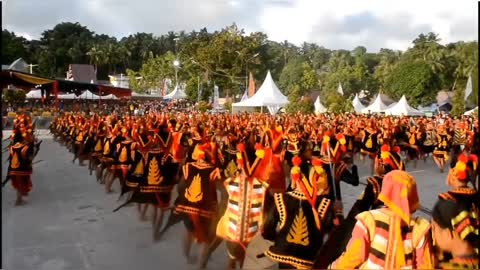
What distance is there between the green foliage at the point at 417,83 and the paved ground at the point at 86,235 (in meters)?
38.4

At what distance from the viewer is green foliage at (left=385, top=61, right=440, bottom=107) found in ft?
160

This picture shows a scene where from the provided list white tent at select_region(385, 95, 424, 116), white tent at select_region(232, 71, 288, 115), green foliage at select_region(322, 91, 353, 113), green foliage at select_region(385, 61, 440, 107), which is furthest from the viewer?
green foliage at select_region(385, 61, 440, 107)

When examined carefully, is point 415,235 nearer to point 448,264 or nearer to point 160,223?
point 448,264

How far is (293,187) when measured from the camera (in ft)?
15.3

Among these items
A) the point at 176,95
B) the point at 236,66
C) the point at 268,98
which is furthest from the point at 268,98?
the point at 236,66

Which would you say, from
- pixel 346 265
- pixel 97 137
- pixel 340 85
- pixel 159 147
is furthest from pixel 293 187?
pixel 340 85

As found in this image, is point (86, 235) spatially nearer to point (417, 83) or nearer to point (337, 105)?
point (337, 105)

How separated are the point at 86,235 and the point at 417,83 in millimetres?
45231

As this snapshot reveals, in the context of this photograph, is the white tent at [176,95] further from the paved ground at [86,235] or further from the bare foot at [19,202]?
the bare foot at [19,202]

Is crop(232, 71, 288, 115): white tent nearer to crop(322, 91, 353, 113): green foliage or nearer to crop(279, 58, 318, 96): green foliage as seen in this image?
crop(322, 91, 353, 113): green foliage

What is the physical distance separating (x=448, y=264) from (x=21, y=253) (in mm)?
5500

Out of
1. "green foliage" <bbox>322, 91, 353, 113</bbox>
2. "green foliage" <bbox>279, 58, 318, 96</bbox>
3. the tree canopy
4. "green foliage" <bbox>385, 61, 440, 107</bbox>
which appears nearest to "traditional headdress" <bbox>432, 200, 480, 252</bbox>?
the tree canopy

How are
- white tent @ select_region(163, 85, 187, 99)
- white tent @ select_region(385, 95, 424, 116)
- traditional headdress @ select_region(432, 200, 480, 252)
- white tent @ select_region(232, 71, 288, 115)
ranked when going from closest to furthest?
traditional headdress @ select_region(432, 200, 480, 252)
white tent @ select_region(232, 71, 288, 115)
white tent @ select_region(385, 95, 424, 116)
white tent @ select_region(163, 85, 187, 99)

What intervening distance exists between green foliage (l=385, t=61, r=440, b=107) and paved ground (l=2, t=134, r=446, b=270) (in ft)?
126
